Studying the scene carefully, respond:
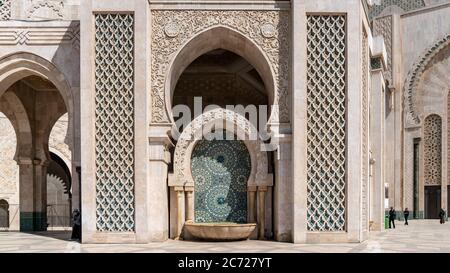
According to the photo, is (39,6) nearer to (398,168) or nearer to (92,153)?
(92,153)

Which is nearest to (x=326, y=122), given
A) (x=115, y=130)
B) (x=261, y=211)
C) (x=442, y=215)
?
(x=261, y=211)

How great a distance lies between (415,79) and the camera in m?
17.7

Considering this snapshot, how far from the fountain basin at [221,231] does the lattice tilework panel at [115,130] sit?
1.09 meters

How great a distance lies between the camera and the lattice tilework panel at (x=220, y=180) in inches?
393

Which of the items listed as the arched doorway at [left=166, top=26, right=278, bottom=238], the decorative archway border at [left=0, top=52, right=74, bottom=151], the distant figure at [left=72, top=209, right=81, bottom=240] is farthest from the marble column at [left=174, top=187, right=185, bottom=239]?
the decorative archway border at [left=0, top=52, right=74, bottom=151]

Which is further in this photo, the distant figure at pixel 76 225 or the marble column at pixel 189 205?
the marble column at pixel 189 205

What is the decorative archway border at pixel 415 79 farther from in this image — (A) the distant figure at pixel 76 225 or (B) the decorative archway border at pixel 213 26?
(A) the distant figure at pixel 76 225

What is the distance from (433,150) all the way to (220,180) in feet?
32.0

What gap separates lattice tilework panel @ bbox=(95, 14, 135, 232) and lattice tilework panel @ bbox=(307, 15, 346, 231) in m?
2.67

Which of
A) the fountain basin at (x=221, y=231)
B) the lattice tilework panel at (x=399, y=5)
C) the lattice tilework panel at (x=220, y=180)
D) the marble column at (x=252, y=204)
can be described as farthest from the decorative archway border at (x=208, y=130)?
the lattice tilework panel at (x=399, y=5)

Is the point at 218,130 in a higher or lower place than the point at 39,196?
higher

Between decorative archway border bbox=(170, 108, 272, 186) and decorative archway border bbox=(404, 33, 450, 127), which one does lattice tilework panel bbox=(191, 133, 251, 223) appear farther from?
decorative archway border bbox=(404, 33, 450, 127)

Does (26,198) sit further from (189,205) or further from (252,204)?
(252,204)

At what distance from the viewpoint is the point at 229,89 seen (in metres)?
12.1
